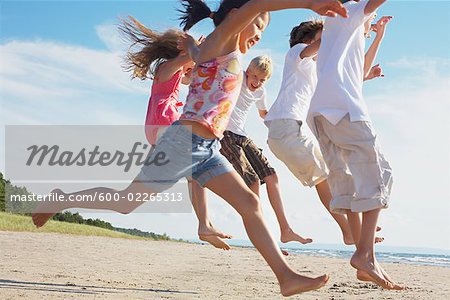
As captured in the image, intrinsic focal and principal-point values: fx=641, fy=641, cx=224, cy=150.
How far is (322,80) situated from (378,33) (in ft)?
2.76

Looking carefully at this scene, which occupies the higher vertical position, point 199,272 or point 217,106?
point 217,106

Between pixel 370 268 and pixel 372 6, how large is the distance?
1.84m

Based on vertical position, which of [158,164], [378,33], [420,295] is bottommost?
[420,295]

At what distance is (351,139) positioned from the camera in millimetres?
4520

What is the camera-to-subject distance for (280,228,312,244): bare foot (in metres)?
6.33

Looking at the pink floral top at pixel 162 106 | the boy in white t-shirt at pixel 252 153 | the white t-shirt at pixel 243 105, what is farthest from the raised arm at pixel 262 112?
the pink floral top at pixel 162 106

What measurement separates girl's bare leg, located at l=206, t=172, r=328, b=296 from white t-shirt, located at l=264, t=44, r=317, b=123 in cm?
182

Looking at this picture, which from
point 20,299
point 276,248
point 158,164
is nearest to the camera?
point 276,248

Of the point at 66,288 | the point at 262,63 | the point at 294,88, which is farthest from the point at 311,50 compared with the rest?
the point at 66,288

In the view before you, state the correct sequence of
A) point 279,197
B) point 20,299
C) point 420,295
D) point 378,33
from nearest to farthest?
point 378,33, point 20,299, point 279,197, point 420,295

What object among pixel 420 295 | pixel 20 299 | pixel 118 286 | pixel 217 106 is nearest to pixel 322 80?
pixel 217 106

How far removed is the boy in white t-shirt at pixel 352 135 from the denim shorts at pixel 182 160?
85cm

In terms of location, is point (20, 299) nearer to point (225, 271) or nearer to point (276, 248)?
point (276, 248)

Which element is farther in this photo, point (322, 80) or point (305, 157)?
point (305, 157)
